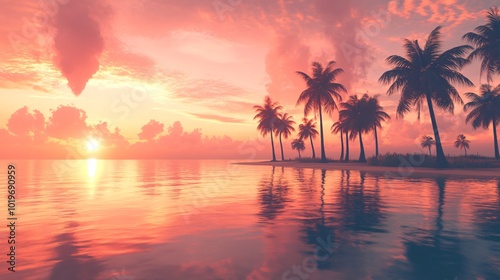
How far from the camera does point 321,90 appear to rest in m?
47.8

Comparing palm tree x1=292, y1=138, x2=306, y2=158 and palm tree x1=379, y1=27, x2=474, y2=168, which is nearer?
palm tree x1=379, y1=27, x2=474, y2=168

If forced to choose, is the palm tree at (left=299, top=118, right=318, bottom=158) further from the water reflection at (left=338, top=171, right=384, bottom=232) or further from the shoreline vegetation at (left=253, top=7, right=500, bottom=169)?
the water reflection at (left=338, top=171, right=384, bottom=232)

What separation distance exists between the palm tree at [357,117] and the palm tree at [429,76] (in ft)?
47.4

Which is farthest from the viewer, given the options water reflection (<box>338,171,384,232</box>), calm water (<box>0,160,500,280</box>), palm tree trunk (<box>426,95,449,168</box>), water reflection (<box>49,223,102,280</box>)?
palm tree trunk (<box>426,95,449,168</box>)

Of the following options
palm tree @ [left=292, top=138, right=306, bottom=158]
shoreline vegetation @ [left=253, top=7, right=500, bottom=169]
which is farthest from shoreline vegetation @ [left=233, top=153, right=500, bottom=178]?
palm tree @ [left=292, top=138, right=306, bottom=158]

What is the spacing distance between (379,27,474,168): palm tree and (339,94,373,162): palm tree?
14.5 m

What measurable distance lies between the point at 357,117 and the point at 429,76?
18.3 m

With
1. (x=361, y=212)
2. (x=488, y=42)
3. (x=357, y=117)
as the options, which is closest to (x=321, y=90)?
(x=357, y=117)

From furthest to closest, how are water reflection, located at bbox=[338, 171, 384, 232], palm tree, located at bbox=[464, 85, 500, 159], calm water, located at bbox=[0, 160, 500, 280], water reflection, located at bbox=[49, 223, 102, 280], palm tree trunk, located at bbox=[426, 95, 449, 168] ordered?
palm tree, located at bbox=[464, 85, 500, 159] < palm tree trunk, located at bbox=[426, 95, 449, 168] < water reflection, located at bbox=[338, 171, 384, 232] < calm water, located at bbox=[0, 160, 500, 280] < water reflection, located at bbox=[49, 223, 102, 280]

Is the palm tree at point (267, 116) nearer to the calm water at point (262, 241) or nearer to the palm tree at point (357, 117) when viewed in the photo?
the palm tree at point (357, 117)

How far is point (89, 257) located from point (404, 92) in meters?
35.2

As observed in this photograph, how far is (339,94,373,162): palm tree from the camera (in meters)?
49.9

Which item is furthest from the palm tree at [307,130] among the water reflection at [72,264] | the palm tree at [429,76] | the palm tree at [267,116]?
the water reflection at [72,264]

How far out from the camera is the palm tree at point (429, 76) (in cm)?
3219
